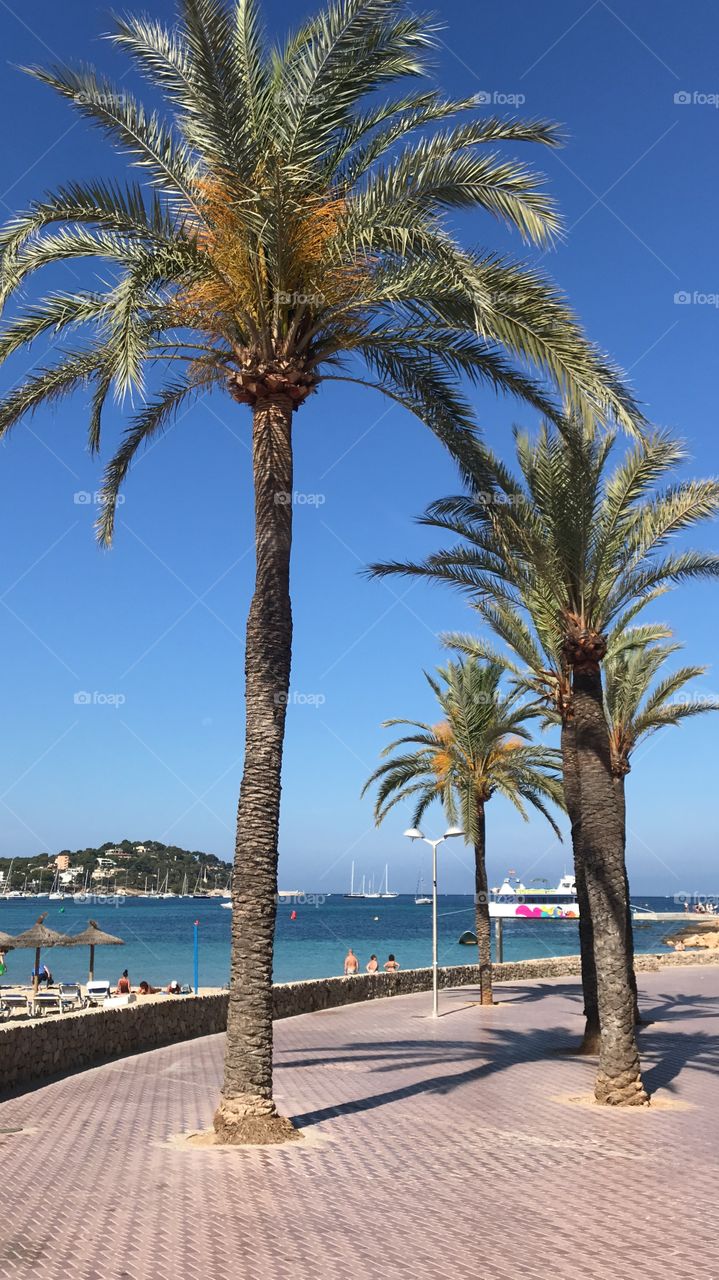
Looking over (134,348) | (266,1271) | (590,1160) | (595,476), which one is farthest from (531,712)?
(266,1271)

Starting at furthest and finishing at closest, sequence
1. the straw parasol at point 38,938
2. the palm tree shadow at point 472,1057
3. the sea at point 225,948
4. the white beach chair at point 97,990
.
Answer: the sea at point 225,948 → the white beach chair at point 97,990 → the straw parasol at point 38,938 → the palm tree shadow at point 472,1057

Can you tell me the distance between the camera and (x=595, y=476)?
1391cm

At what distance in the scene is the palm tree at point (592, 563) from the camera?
1253 centimetres

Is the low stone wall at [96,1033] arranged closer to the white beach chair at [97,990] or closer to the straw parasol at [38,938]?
the straw parasol at [38,938]

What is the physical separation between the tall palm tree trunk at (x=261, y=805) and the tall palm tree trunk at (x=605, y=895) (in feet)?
13.9

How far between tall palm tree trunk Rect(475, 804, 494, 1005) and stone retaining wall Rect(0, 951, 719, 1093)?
100 inches

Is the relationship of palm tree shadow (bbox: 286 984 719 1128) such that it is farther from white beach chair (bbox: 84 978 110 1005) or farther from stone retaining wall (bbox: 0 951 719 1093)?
white beach chair (bbox: 84 978 110 1005)

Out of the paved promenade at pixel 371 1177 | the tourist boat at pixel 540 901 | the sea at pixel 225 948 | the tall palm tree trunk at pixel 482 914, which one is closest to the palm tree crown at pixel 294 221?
the paved promenade at pixel 371 1177

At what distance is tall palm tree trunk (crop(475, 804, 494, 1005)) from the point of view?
79.1 feet

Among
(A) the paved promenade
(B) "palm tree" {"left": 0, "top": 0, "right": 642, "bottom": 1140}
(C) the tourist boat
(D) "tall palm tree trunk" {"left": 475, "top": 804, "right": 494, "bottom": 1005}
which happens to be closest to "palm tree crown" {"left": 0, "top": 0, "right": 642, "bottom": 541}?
(B) "palm tree" {"left": 0, "top": 0, "right": 642, "bottom": 1140}

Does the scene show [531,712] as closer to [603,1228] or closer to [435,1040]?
[435,1040]

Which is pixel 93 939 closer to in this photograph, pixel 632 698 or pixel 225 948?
pixel 632 698

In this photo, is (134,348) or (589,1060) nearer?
(134,348)

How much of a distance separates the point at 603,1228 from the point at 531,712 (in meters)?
17.9
